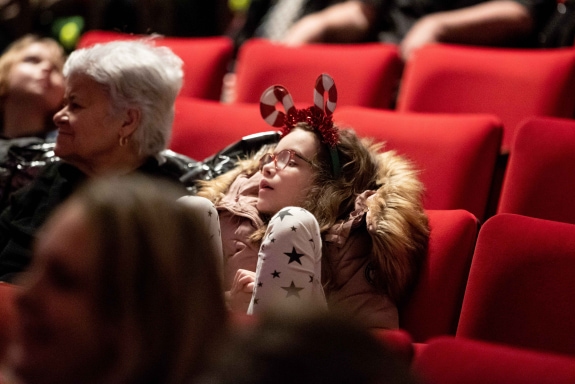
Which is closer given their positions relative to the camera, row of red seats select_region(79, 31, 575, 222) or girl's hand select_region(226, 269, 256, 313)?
girl's hand select_region(226, 269, 256, 313)

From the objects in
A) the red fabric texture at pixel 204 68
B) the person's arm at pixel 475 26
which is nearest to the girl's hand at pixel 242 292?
the red fabric texture at pixel 204 68

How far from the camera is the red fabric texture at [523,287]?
4.34 ft

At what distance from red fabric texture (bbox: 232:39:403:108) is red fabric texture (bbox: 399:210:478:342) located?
758 mm

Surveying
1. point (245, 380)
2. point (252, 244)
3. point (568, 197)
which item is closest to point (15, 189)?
point (252, 244)

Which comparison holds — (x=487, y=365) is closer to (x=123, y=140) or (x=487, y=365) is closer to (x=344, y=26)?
(x=123, y=140)

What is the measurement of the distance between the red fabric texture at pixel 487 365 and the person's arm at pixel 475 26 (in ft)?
5.15

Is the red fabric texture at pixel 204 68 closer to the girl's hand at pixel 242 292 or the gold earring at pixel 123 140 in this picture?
the gold earring at pixel 123 140

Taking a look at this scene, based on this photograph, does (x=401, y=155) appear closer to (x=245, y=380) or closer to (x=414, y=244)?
(x=414, y=244)

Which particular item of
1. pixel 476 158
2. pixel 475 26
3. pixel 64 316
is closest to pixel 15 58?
pixel 476 158

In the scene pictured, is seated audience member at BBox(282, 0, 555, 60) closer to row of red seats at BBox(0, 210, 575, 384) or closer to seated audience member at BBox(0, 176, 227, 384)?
row of red seats at BBox(0, 210, 575, 384)

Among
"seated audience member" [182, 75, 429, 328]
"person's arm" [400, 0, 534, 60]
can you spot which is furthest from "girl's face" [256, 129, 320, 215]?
"person's arm" [400, 0, 534, 60]

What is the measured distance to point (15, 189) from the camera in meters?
1.98

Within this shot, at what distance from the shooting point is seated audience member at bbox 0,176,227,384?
780mm

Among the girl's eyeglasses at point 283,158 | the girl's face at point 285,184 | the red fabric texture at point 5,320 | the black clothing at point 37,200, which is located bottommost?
the black clothing at point 37,200
